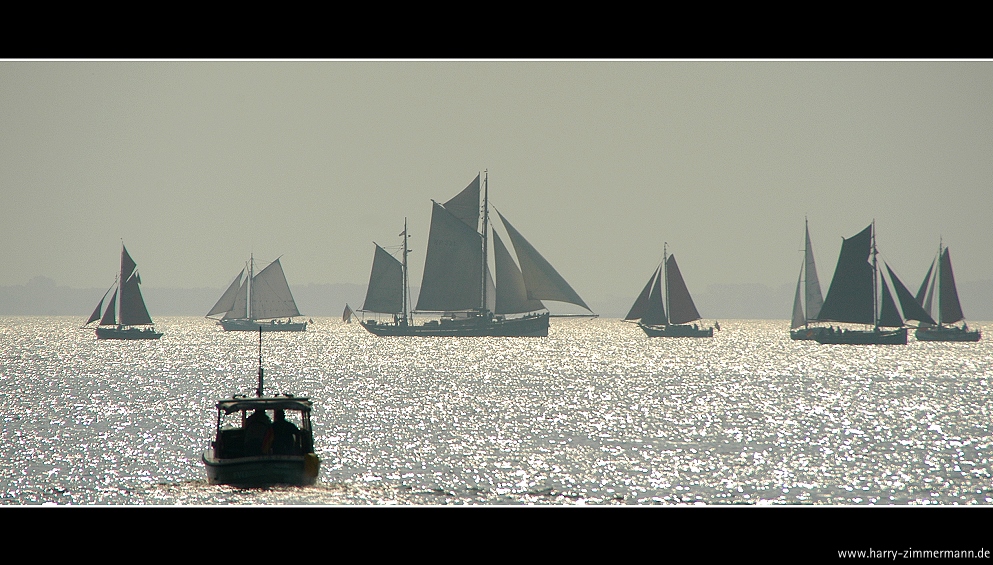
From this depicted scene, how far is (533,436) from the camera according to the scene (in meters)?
42.5

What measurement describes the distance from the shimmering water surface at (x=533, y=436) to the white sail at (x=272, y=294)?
69.3 meters

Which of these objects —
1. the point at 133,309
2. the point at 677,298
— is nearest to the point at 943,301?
the point at 677,298

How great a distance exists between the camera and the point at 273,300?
16662 centimetres

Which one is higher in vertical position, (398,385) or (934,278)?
(934,278)

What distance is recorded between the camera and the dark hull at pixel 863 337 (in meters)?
125

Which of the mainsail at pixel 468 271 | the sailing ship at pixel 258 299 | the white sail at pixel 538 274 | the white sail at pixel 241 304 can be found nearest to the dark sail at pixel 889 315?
the white sail at pixel 538 274

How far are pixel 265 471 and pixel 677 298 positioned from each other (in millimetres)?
110218

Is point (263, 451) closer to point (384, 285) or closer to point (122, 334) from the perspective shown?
point (384, 285)
